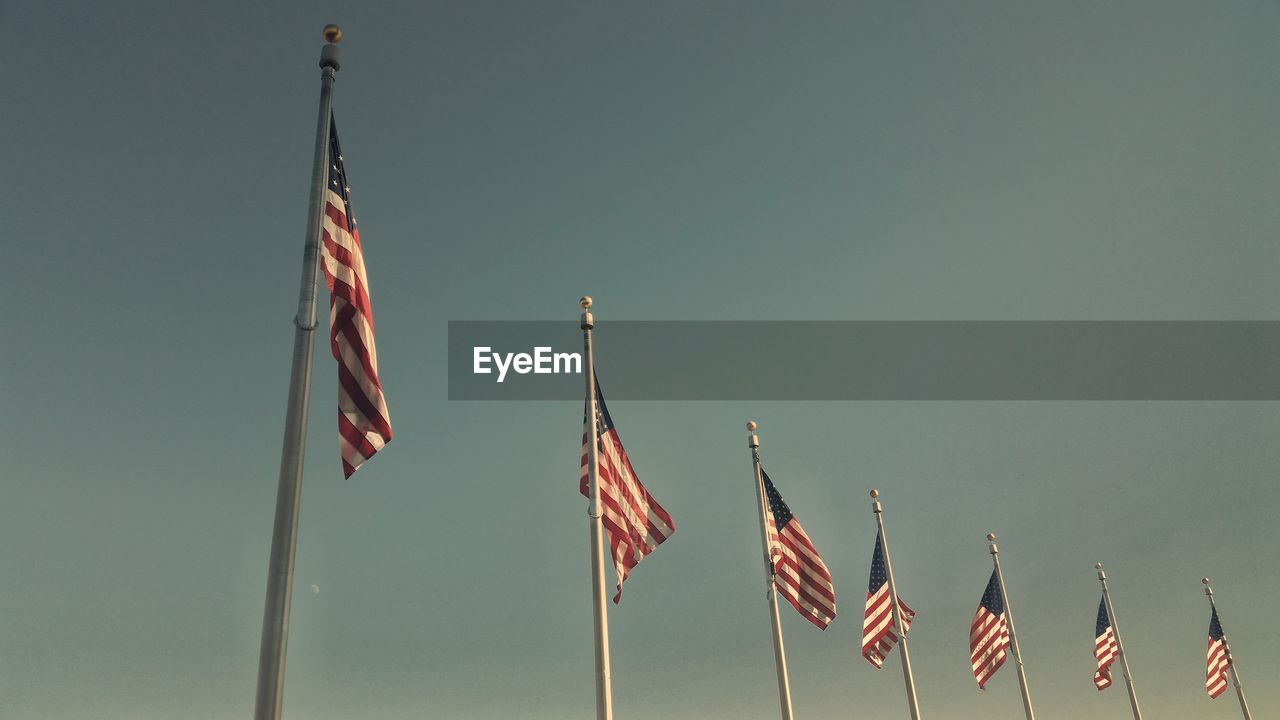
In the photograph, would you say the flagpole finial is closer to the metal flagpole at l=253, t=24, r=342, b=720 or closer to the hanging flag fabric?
the metal flagpole at l=253, t=24, r=342, b=720

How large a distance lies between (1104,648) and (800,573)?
30516 millimetres

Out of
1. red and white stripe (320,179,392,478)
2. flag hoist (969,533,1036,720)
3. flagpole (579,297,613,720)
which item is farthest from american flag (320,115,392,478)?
flag hoist (969,533,1036,720)

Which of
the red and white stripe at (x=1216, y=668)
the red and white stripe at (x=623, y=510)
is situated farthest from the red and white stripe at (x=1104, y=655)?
the red and white stripe at (x=623, y=510)

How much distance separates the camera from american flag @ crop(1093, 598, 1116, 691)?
1890 inches

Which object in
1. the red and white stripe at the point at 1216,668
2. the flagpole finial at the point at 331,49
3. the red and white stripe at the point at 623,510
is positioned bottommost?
the red and white stripe at the point at 1216,668

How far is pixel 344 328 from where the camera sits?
13461mm

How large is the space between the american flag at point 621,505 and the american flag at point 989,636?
23392 mm

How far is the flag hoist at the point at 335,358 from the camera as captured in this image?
36.3 ft

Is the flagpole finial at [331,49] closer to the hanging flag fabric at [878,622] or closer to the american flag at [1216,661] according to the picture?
the hanging flag fabric at [878,622]

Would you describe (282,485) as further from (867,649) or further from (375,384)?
(867,649)

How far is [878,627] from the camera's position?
33844 mm

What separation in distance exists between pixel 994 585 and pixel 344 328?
36.0 m

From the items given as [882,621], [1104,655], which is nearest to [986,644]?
[882,621]

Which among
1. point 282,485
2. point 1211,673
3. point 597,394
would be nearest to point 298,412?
point 282,485
